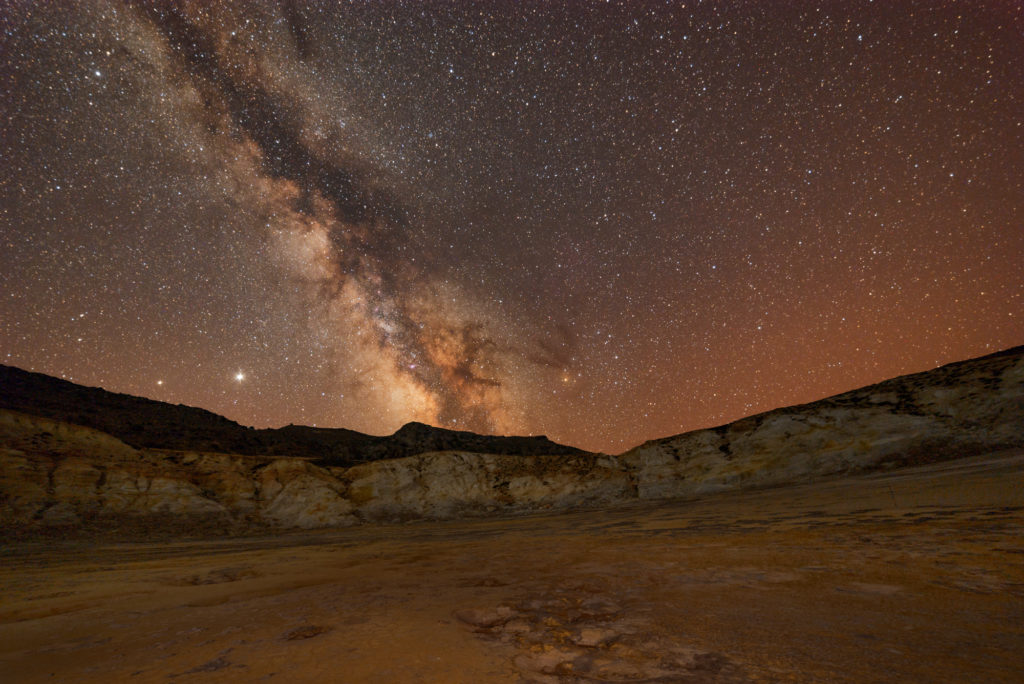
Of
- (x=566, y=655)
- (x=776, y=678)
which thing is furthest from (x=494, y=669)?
(x=776, y=678)

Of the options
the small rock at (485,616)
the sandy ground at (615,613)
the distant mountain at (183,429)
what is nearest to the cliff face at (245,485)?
the distant mountain at (183,429)

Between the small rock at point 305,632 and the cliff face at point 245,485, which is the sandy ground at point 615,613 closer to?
the small rock at point 305,632

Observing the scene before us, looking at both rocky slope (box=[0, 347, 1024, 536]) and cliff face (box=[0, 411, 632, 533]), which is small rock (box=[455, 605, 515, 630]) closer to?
rocky slope (box=[0, 347, 1024, 536])

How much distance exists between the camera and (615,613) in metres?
4.31

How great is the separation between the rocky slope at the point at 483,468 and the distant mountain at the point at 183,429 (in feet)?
24.5

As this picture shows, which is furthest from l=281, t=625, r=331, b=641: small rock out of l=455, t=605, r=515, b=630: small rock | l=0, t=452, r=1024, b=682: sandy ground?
l=455, t=605, r=515, b=630: small rock

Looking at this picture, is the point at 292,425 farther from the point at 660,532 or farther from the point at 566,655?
the point at 566,655

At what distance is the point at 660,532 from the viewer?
10242 mm

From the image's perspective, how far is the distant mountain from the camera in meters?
39.4

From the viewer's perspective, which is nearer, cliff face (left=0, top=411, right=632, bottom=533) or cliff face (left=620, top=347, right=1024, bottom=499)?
cliff face (left=620, top=347, right=1024, bottom=499)

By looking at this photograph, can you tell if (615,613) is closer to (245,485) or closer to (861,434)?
(861,434)

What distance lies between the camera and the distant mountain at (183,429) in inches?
1553

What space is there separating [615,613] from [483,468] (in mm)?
29928

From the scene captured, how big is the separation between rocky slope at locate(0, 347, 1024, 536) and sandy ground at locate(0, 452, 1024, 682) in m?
13.9
